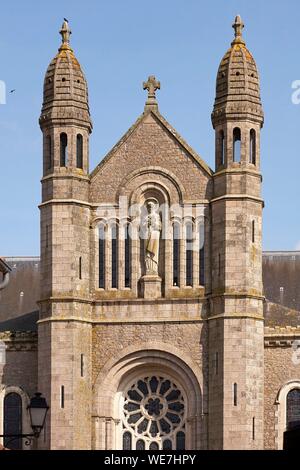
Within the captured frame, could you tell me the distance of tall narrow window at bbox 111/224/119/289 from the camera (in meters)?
59.7

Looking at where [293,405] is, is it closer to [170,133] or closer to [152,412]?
[152,412]

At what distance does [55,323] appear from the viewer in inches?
2299

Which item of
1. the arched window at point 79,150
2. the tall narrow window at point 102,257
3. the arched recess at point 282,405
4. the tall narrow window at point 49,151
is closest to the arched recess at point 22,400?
the tall narrow window at point 102,257

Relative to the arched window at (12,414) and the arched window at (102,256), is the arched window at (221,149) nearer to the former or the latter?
the arched window at (102,256)

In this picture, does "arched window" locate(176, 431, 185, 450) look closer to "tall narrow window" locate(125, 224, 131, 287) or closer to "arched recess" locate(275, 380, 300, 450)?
"arched recess" locate(275, 380, 300, 450)

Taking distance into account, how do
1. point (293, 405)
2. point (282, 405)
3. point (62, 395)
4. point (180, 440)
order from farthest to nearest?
point (293, 405) → point (180, 440) → point (282, 405) → point (62, 395)

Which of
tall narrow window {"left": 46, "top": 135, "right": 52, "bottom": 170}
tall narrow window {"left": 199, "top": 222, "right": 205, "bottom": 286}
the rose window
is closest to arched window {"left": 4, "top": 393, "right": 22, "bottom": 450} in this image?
the rose window

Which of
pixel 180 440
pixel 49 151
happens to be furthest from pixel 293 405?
pixel 49 151

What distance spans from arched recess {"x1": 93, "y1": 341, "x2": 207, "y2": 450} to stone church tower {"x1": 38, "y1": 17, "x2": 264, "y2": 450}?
4 cm

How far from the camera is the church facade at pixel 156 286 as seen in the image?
2283 inches

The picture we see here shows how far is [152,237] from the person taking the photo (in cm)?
5938

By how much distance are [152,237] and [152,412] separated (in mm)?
5625
